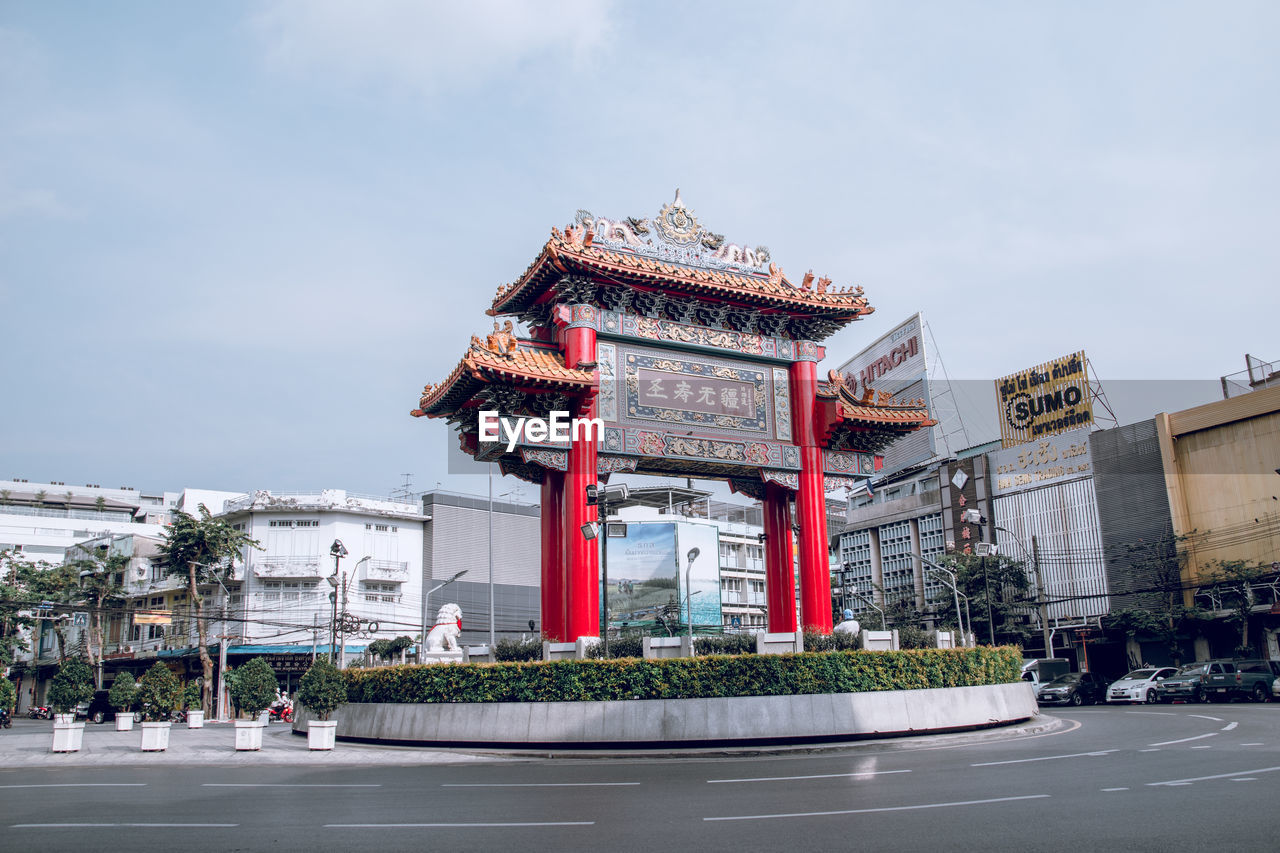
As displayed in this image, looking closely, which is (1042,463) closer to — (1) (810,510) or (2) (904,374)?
(2) (904,374)

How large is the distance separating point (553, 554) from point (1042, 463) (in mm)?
36830

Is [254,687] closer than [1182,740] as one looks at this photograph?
No

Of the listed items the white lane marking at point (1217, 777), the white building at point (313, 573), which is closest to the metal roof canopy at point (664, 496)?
the white building at point (313, 573)

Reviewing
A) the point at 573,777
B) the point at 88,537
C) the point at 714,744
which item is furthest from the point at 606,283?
the point at 88,537

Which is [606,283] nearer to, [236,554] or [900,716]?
[900,716]

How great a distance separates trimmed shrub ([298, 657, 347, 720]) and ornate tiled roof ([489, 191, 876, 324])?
10195 millimetres

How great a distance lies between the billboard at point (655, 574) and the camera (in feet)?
222

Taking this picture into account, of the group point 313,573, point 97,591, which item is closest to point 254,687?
point 313,573

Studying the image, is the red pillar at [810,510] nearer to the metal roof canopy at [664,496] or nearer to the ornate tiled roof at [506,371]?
the ornate tiled roof at [506,371]

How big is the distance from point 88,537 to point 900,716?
75.8 meters

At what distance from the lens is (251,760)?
19.9 m

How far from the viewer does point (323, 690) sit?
2305 cm

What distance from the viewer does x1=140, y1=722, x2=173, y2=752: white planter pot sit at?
22141mm

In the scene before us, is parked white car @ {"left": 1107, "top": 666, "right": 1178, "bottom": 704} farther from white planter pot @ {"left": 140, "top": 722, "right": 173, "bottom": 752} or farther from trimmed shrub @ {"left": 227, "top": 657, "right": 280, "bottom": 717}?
white planter pot @ {"left": 140, "top": 722, "right": 173, "bottom": 752}
